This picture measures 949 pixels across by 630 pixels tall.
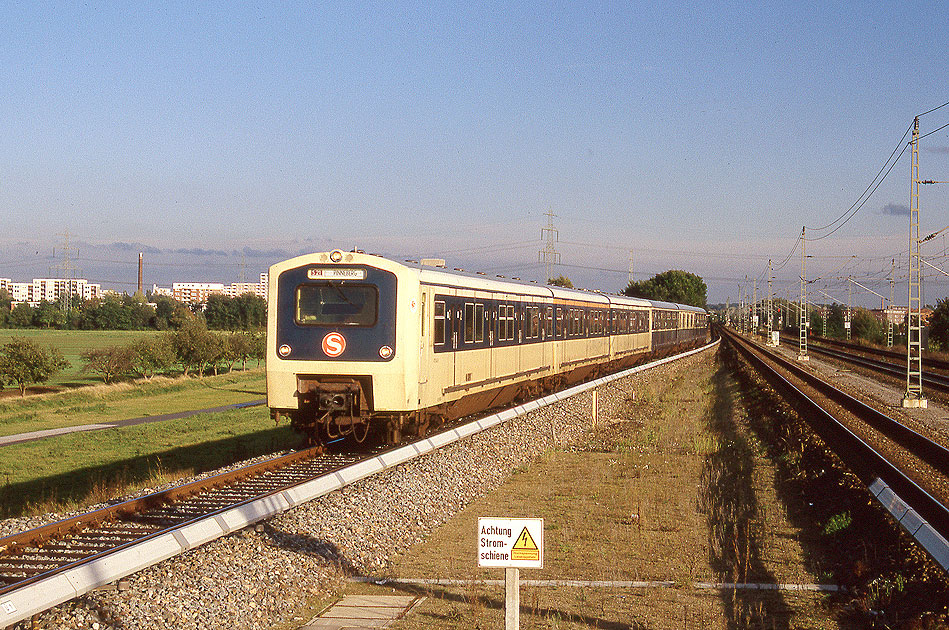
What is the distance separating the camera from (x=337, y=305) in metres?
14.1

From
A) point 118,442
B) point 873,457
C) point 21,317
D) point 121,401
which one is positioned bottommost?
point 121,401

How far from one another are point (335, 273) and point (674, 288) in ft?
481

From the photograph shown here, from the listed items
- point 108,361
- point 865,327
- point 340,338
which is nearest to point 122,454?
point 340,338

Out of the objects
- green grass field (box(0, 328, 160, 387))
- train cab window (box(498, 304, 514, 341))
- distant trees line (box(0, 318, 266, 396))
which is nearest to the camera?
train cab window (box(498, 304, 514, 341))

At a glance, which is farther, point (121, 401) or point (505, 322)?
point (121, 401)

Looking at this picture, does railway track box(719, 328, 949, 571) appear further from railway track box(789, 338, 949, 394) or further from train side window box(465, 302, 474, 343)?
railway track box(789, 338, 949, 394)

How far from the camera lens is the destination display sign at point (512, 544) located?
560 cm

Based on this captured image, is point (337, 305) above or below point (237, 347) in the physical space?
above

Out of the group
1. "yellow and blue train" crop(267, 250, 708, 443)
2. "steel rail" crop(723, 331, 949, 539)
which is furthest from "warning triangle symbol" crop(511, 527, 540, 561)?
"yellow and blue train" crop(267, 250, 708, 443)

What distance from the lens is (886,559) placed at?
8.97 metres

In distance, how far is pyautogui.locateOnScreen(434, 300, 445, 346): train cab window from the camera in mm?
14898

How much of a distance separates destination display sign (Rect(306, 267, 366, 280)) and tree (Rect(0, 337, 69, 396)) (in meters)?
54.5

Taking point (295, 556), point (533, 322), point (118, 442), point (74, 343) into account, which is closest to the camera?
point (295, 556)

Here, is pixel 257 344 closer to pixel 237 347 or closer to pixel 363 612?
pixel 237 347
